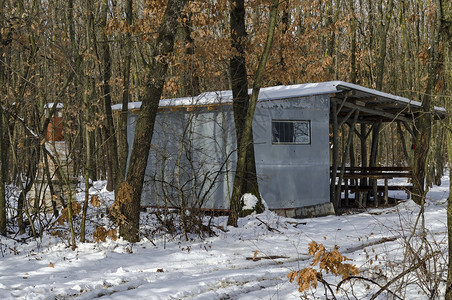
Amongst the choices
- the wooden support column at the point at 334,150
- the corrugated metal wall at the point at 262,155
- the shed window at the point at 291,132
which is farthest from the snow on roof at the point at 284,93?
the wooden support column at the point at 334,150

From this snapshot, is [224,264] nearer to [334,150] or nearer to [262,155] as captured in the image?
[262,155]

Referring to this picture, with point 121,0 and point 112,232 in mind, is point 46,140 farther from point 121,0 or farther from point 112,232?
point 121,0

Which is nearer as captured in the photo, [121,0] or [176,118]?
[176,118]

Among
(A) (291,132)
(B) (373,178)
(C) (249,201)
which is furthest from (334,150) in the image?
(C) (249,201)

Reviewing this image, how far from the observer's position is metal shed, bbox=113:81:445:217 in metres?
14.4

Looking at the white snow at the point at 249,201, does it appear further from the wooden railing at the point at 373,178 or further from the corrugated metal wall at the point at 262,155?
the wooden railing at the point at 373,178

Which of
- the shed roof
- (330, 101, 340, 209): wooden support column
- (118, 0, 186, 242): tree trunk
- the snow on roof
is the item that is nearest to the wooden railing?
(330, 101, 340, 209): wooden support column

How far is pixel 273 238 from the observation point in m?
11.0

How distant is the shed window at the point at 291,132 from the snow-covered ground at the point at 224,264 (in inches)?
106

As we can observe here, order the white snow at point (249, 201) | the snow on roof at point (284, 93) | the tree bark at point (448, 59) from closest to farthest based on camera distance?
1. the tree bark at point (448, 59)
2. the white snow at point (249, 201)
3. the snow on roof at point (284, 93)

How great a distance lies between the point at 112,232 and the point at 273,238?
10.9ft

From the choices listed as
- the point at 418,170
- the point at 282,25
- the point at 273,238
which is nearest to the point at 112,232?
the point at 273,238

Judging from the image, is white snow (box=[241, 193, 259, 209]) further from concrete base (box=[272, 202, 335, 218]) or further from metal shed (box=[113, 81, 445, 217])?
concrete base (box=[272, 202, 335, 218])

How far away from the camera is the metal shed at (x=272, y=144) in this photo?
14.4 meters
